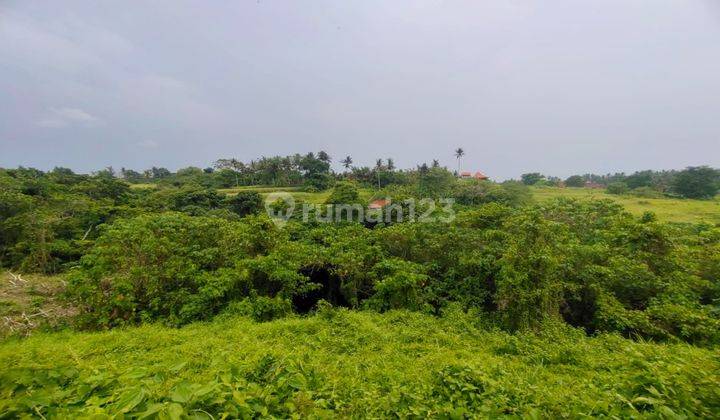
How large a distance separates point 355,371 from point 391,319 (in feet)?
9.49

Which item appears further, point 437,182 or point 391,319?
point 437,182

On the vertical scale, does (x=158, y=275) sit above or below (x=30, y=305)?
above

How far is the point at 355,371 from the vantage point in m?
4.12

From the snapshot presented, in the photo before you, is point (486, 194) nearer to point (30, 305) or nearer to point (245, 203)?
point (245, 203)

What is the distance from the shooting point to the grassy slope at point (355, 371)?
5.42 feet

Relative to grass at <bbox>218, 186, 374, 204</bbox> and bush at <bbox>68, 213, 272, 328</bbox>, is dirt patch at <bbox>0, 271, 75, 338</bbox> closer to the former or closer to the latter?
bush at <bbox>68, 213, 272, 328</bbox>

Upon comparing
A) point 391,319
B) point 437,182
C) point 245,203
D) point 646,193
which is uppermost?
point 437,182

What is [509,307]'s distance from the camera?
6707 millimetres

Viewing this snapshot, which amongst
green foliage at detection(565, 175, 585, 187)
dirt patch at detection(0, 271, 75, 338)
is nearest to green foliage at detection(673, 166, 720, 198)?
green foliage at detection(565, 175, 585, 187)

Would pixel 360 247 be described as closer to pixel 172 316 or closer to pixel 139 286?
pixel 172 316

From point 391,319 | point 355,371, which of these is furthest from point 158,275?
point 355,371

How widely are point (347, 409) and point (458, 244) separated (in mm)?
7284

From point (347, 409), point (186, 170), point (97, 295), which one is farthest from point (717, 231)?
point (186, 170)

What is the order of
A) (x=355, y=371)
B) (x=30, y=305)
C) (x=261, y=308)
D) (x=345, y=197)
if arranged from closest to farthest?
A: (x=355, y=371) → (x=261, y=308) → (x=30, y=305) → (x=345, y=197)
